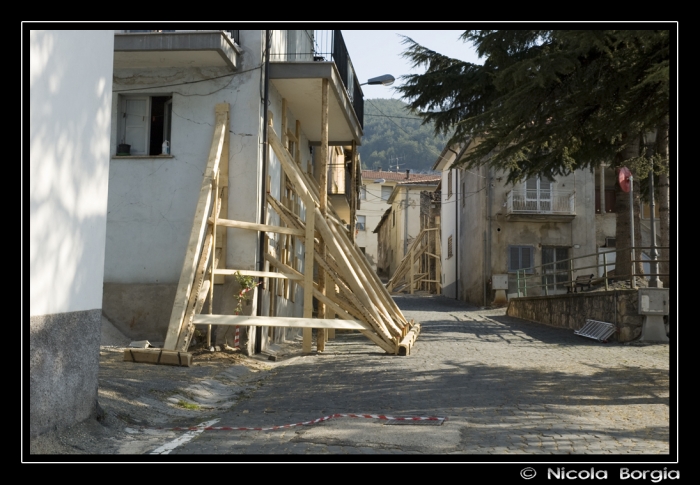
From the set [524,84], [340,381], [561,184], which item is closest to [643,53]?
[524,84]

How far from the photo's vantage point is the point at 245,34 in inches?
552

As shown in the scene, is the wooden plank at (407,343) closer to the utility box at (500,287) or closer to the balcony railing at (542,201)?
the utility box at (500,287)

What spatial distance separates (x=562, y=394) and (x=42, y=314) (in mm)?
5697

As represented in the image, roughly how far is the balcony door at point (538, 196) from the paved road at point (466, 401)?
1690 cm

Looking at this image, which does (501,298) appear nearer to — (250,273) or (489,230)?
(489,230)

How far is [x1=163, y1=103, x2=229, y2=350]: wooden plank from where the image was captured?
11344mm

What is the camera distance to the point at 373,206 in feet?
241

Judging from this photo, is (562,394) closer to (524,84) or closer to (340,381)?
(340,381)

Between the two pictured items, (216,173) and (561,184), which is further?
(561,184)

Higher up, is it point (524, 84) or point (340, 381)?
point (524, 84)

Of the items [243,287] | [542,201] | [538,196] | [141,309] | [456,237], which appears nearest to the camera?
[243,287]

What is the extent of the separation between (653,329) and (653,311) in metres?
0.38

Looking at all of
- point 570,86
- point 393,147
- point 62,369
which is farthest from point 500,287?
point 393,147
